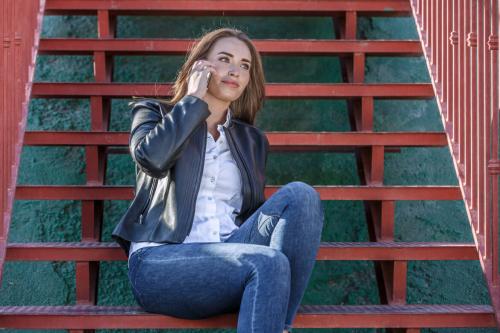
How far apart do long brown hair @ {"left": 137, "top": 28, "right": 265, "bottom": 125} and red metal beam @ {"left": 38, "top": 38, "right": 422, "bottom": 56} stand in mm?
699

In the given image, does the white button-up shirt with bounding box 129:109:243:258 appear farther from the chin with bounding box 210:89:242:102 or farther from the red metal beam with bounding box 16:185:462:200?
the red metal beam with bounding box 16:185:462:200

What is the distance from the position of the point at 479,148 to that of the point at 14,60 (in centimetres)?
165

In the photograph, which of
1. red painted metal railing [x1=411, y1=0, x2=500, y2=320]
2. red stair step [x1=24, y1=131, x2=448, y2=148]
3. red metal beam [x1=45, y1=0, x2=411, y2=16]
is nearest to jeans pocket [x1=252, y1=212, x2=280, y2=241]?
red painted metal railing [x1=411, y1=0, x2=500, y2=320]

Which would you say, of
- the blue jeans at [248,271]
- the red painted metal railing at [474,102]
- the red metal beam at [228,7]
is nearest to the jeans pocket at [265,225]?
the blue jeans at [248,271]

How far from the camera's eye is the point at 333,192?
10.7ft

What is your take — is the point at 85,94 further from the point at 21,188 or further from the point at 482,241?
the point at 482,241

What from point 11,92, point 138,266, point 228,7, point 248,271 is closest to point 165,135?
point 138,266

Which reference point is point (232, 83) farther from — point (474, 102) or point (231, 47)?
point (474, 102)

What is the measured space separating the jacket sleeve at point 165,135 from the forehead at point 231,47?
0.27m

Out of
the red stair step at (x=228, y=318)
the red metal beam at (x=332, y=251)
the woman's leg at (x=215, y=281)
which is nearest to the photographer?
the woman's leg at (x=215, y=281)

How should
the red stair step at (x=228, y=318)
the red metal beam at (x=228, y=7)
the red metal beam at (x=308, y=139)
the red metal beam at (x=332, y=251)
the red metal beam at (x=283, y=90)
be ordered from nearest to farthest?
the red stair step at (x=228, y=318) → the red metal beam at (x=332, y=251) → the red metal beam at (x=308, y=139) → the red metal beam at (x=283, y=90) → the red metal beam at (x=228, y=7)

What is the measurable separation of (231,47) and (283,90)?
737 millimetres

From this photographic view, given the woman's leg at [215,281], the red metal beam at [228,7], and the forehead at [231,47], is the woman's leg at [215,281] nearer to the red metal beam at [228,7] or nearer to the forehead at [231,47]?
the forehead at [231,47]

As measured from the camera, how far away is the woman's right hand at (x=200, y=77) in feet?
8.93
